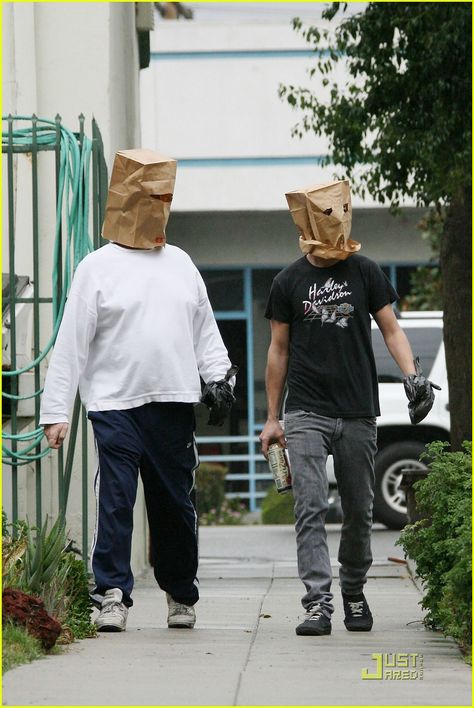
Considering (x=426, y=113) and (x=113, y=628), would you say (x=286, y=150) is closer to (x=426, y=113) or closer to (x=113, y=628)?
(x=426, y=113)

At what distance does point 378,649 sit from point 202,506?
1360 cm

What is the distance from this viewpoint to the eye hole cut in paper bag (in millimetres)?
6168

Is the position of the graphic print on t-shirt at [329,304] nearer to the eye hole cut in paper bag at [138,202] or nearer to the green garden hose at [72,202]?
the eye hole cut in paper bag at [138,202]

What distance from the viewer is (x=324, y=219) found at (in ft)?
20.4

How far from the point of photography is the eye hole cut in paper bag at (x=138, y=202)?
20.2ft

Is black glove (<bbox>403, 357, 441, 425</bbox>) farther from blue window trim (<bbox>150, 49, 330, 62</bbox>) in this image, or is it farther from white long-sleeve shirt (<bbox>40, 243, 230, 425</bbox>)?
blue window trim (<bbox>150, 49, 330, 62</bbox>)

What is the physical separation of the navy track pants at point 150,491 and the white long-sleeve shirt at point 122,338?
0.08m

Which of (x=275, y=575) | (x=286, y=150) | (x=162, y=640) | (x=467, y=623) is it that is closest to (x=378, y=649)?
(x=467, y=623)

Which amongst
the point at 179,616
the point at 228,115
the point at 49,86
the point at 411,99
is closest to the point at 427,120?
the point at 411,99

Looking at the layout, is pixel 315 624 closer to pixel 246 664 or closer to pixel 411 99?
pixel 246 664

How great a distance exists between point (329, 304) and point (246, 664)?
1.74m

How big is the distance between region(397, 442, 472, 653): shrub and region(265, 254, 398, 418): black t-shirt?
0.42 metres

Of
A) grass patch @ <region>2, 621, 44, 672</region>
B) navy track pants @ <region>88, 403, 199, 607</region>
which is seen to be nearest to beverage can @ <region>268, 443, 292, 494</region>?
navy track pants @ <region>88, 403, 199, 607</region>

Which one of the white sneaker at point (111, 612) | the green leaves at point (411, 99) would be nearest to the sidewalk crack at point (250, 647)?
the white sneaker at point (111, 612)
